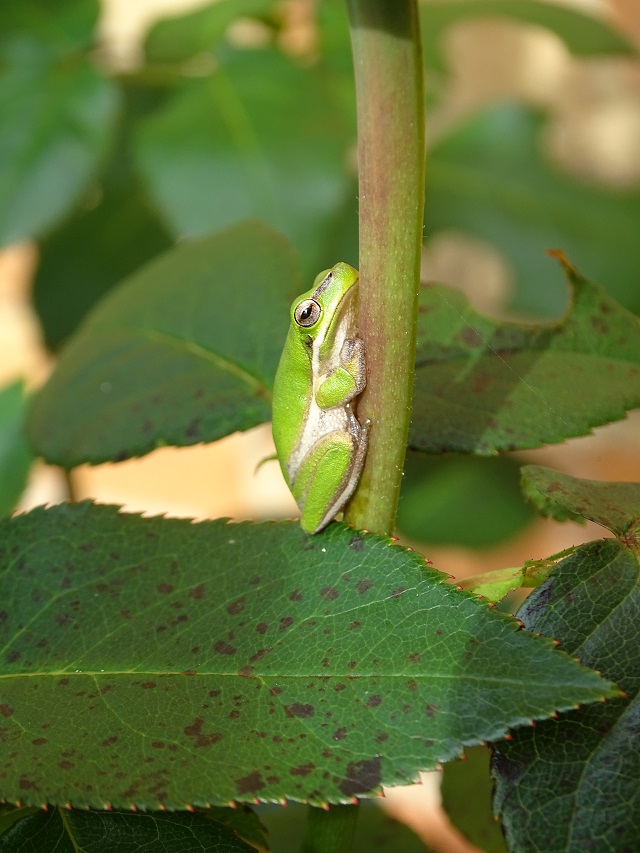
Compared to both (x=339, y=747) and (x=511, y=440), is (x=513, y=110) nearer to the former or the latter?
(x=511, y=440)

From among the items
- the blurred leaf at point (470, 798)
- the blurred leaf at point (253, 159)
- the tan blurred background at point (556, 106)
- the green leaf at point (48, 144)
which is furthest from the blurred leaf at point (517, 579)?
the tan blurred background at point (556, 106)

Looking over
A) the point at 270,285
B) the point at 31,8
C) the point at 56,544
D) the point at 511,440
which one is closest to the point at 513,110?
the point at 31,8

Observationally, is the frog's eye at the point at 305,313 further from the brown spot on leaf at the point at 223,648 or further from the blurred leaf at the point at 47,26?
the blurred leaf at the point at 47,26

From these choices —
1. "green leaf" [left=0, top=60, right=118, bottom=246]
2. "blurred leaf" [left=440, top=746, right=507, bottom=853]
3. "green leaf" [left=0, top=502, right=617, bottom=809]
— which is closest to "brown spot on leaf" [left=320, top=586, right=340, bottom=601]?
"green leaf" [left=0, top=502, right=617, bottom=809]

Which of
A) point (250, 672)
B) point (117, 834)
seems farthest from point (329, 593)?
point (117, 834)

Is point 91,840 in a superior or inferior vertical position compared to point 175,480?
superior

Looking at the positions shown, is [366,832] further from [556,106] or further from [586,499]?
[556,106]
